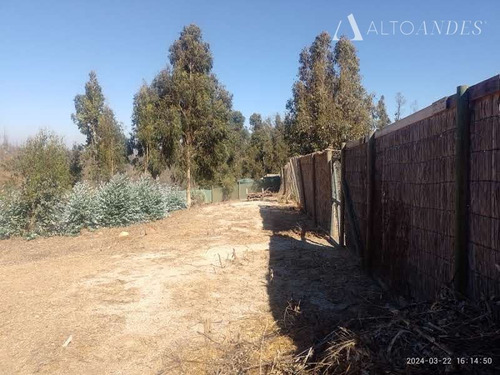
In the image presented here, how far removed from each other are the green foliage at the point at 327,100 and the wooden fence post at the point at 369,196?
1181 cm

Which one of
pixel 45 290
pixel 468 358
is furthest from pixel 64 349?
pixel 468 358

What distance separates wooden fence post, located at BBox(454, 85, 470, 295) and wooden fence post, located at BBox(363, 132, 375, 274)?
252 centimetres

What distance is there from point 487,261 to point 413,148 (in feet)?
5.21

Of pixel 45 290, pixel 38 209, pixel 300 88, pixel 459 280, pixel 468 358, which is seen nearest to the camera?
pixel 468 358

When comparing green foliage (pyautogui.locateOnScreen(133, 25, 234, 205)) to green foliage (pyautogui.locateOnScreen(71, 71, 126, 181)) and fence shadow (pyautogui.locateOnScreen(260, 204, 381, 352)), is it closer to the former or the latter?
green foliage (pyautogui.locateOnScreen(71, 71, 126, 181))

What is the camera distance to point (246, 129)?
5666 cm

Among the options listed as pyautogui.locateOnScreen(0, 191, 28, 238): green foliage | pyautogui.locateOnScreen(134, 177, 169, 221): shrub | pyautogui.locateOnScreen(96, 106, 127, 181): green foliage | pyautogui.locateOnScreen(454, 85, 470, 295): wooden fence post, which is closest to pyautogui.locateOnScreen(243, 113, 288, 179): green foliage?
pyautogui.locateOnScreen(96, 106, 127, 181): green foliage

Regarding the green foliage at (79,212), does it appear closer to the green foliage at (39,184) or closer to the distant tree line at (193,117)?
the green foliage at (39,184)

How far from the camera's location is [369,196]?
17.7 ft

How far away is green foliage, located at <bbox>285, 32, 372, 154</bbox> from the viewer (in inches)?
713

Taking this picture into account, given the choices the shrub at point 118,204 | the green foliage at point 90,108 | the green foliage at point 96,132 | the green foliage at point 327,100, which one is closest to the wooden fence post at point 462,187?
the shrub at point 118,204

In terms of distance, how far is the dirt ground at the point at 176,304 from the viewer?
3.55 m

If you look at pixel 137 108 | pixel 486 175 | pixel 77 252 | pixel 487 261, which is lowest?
pixel 77 252

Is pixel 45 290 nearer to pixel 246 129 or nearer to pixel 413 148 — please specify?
pixel 413 148
